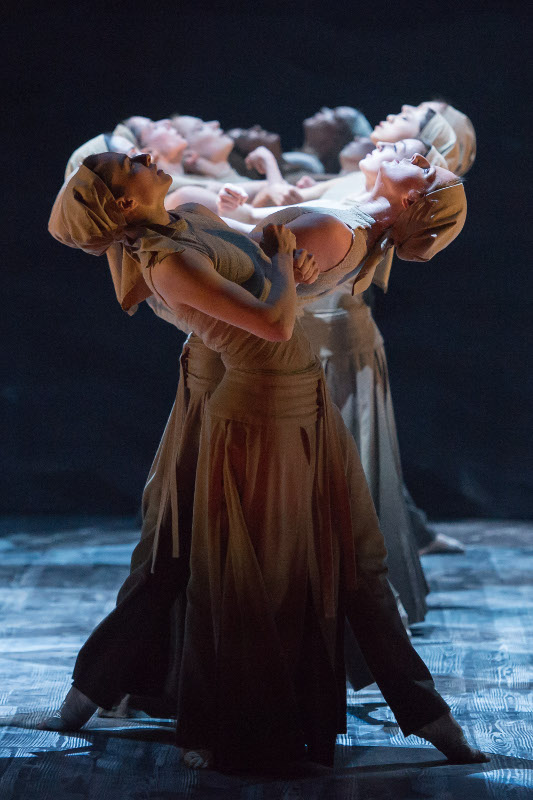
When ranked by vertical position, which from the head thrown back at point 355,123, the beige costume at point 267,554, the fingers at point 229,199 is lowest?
the beige costume at point 267,554

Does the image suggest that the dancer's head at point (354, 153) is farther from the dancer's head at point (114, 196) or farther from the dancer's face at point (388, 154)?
the dancer's head at point (114, 196)

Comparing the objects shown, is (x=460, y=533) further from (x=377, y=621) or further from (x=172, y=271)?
(x=172, y=271)

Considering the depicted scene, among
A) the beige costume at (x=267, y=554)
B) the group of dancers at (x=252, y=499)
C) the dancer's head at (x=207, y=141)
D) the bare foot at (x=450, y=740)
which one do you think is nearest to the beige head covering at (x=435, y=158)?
the group of dancers at (x=252, y=499)

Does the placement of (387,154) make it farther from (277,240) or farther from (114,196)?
(114,196)

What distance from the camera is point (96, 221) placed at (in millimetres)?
2705

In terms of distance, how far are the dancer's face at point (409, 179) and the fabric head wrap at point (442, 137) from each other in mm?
988

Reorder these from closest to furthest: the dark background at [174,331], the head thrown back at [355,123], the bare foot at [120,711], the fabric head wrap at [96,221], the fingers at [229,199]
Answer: the fabric head wrap at [96,221]
the bare foot at [120,711]
the fingers at [229,199]
the head thrown back at [355,123]
the dark background at [174,331]

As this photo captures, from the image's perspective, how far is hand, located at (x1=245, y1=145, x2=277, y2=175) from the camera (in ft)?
14.5

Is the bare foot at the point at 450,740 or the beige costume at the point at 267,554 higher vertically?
the beige costume at the point at 267,554

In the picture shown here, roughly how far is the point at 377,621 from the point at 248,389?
661 mm

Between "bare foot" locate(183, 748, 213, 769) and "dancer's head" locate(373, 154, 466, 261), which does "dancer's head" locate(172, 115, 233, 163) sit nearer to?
"dancer's head" locate(373, 154, 466, 261)

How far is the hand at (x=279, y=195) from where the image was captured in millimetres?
4113

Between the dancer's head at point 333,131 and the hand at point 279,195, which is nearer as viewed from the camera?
the hand at point 279,195

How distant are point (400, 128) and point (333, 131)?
0.83m
